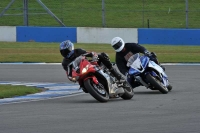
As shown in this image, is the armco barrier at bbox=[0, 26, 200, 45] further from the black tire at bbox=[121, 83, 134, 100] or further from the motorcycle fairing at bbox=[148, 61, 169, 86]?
the black tire at bbox=[121, 83, 134, 100]

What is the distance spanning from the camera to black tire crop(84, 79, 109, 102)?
531 inches

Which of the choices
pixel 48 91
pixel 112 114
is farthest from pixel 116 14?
pixel 112 114

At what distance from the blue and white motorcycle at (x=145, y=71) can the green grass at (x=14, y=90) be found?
2.43 metres

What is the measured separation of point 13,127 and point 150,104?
3.54 m

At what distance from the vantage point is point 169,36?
32.8 m

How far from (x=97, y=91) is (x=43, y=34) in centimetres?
2142

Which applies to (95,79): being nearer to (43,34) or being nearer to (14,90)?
(14,90)

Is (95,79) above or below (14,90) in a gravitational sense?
above

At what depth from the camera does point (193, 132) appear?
31.3 feet

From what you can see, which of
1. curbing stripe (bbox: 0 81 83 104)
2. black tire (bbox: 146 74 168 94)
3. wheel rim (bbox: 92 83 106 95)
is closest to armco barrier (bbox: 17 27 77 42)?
curbing stripe (bbox: 0 81 83 104)

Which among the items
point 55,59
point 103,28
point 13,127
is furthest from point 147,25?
point 13,127

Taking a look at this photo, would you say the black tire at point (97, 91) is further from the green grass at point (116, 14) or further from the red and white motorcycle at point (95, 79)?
the green grass at point (116, 14)

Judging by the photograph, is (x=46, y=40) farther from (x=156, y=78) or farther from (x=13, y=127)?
(x=13, y=127)

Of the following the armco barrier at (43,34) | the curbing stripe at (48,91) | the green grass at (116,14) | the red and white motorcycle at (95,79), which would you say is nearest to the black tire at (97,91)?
the red and white motorcycle at (95,79)
